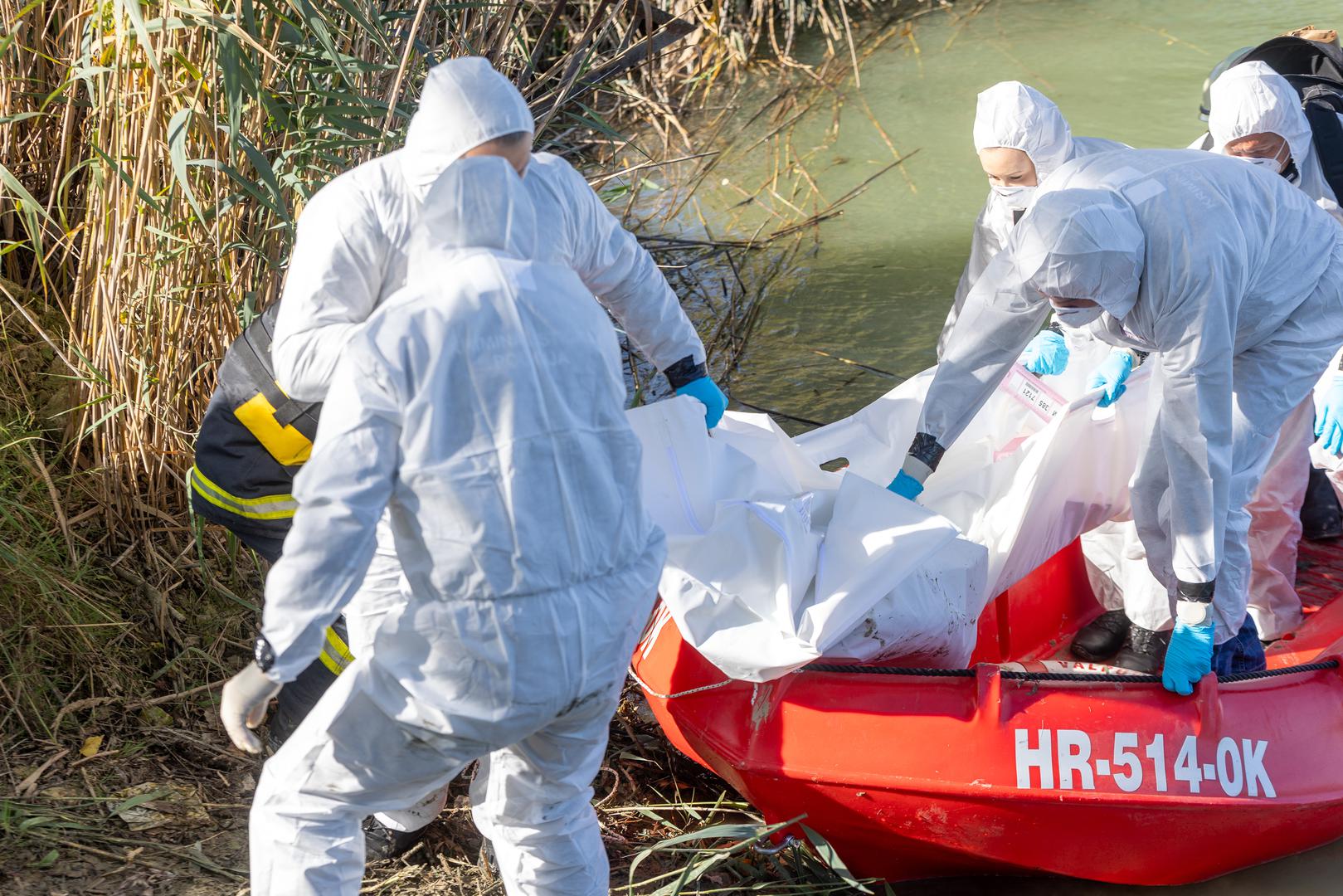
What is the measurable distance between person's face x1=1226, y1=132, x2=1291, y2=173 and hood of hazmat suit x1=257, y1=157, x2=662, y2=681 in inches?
93.8

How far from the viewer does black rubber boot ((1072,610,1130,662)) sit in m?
3.56

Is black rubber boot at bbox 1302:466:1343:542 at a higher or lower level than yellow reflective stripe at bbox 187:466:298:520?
lower

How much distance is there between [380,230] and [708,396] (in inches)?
39.8

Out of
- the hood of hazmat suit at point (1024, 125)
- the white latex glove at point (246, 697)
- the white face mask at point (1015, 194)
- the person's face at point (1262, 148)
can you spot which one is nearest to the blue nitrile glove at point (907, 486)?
the white face mask at point (1015, 194)

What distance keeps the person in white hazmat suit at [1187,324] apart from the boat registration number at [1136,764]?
16 centimetres

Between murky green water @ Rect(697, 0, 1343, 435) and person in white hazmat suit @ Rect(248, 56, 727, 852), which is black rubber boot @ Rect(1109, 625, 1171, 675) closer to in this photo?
person in white hazmat suit @ Rect(248, 56, 727, 852)

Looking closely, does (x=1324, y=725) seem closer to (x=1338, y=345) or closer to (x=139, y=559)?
(x=1338, y=345)

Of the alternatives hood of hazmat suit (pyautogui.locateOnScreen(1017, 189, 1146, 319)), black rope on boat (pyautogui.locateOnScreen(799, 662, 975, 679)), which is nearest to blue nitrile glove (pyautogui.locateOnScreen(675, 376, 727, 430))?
black rope on boat (pyautogui.locateOnScreen(799, 662, 975, 679))

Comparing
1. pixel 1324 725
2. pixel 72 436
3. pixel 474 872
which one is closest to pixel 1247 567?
pixel 1324 725

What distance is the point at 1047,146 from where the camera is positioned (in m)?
3.64

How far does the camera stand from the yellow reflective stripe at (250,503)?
2.61m

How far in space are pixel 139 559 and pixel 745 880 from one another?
1.79 m

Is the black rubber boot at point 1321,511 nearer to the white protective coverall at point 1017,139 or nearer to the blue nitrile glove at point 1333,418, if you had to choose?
the blue nitrile glove at point 1333,418

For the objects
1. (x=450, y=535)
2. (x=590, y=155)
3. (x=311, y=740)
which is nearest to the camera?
(x=450, y=535)
